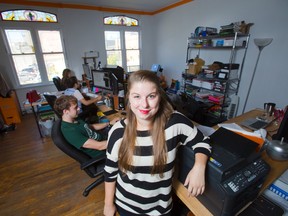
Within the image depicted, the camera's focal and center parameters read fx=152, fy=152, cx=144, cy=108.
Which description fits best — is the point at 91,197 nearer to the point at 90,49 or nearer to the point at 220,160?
the point at 220,160

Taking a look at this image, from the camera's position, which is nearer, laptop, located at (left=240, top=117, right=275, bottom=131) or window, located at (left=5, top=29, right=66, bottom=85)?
laptop, located at (left=240, top=117, right=275, bottom=131)

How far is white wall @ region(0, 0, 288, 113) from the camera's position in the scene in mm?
2422

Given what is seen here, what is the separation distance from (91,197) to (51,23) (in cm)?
435

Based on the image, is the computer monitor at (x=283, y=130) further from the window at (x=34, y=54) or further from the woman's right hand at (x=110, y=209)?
the window at (x=34, y=54)

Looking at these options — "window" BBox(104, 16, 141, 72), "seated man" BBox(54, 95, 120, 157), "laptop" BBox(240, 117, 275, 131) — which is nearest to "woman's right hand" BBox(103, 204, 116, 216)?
"seated man" BBox(54, 95, 120, 157)

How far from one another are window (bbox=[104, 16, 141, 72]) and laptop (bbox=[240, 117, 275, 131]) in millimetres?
4384

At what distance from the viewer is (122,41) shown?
502cm

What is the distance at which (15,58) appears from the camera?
12.8 feet

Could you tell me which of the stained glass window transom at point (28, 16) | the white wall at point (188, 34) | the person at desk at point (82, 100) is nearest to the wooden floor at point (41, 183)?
the person at desk at point (82, 100)

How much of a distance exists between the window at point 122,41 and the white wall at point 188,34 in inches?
9.0

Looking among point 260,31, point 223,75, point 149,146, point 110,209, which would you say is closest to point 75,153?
point 110,209

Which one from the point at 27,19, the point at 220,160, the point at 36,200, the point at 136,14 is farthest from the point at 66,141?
the point at 136,14

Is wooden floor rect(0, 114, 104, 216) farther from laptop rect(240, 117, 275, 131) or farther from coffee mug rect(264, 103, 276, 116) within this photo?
coffee mug rect(264, 103, 276, 116)

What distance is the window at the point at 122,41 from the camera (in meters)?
4.80
